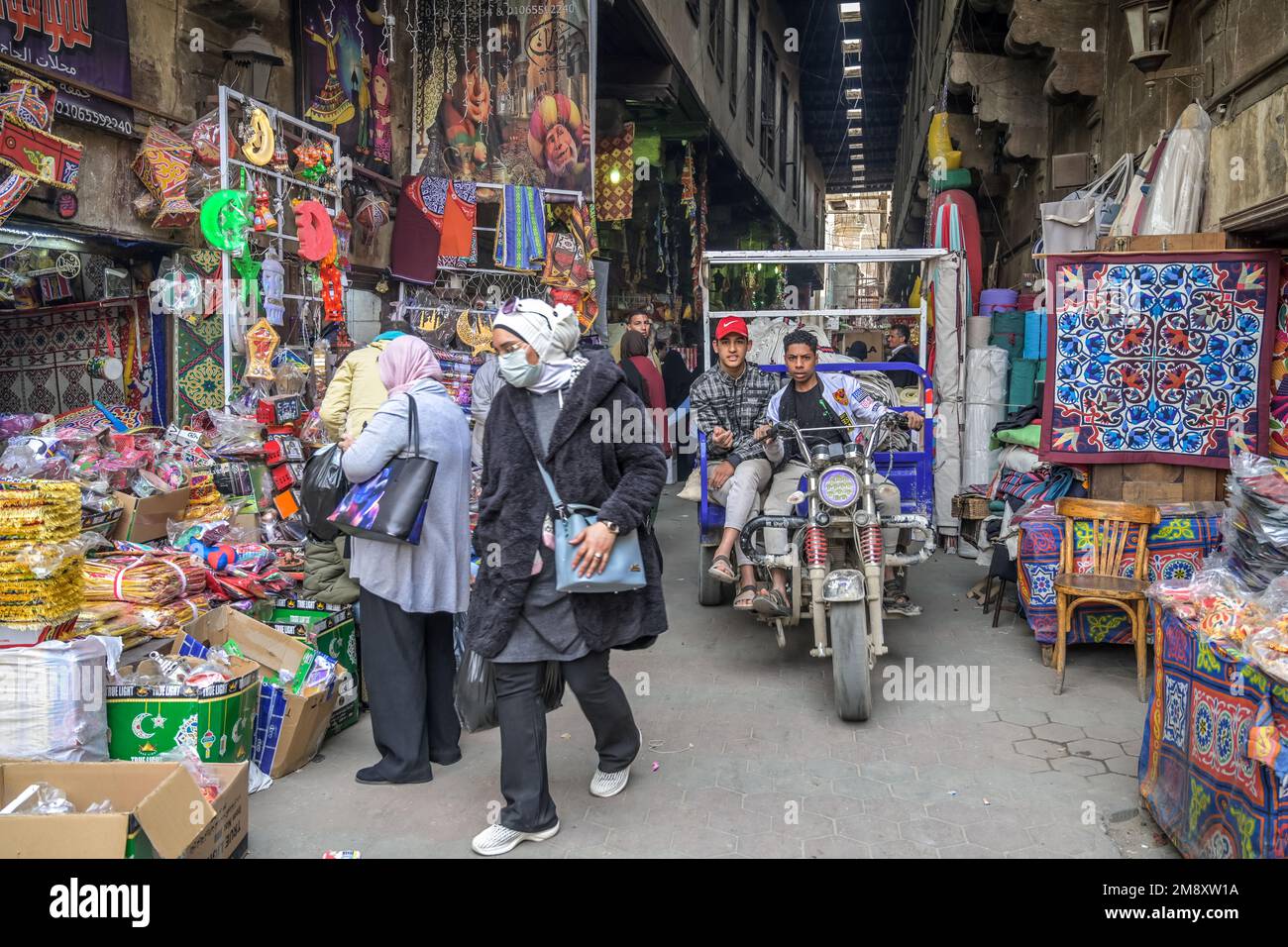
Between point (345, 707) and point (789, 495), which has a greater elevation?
point (789, 495)

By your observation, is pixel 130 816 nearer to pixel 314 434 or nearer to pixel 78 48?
pixel 314 434

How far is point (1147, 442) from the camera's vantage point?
537cm

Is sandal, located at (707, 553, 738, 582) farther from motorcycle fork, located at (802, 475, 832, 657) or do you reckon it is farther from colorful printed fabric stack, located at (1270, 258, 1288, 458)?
colorful printed fabric stack, located at (1270, 258, 1288, 458)

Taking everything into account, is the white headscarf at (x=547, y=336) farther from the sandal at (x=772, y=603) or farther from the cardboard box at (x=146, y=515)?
the cardboard box at (x=146, y=515)

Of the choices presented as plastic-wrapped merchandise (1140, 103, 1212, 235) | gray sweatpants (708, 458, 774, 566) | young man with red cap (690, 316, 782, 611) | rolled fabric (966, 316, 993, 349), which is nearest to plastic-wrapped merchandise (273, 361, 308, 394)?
young man with red cap (690, 316, 782, 611)

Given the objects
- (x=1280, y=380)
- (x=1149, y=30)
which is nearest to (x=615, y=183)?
(x=1149, y=30)

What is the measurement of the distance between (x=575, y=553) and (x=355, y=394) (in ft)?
6.73

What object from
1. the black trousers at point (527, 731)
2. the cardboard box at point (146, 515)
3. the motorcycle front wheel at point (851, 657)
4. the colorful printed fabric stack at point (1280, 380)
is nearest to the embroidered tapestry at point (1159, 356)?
the colorful printed fabric stack at point (1280, 380)

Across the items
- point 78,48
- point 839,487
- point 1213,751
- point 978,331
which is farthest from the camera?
point 978,331

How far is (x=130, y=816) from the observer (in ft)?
8.70

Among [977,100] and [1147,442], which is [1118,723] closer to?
[1147,442]

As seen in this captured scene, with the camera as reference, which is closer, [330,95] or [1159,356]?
[1159,356]

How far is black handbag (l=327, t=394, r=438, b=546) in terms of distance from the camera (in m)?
3.66
